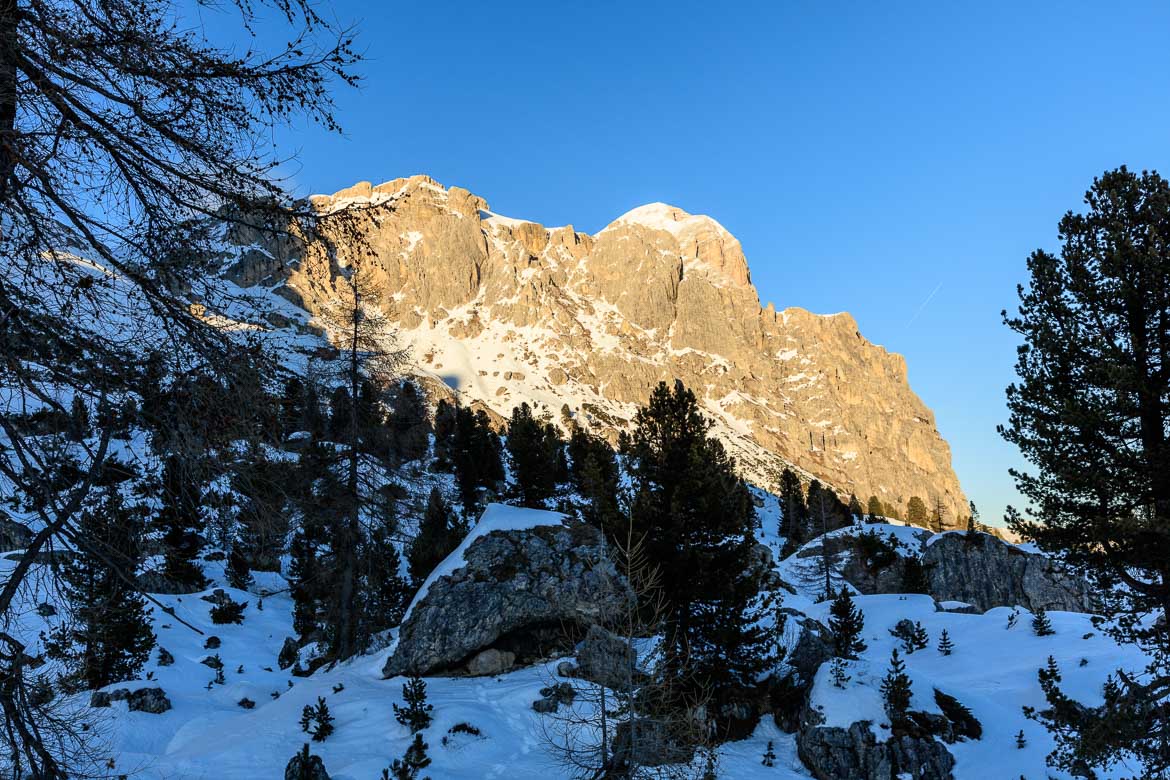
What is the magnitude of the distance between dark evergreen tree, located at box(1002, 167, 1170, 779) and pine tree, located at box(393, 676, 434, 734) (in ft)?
39.2

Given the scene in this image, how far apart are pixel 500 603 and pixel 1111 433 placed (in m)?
14.6

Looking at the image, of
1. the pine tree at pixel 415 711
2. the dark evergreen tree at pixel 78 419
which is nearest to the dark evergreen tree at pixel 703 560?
the pine tree at pixel 415 711

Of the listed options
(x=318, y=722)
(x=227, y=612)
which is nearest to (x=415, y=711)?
(x=318, y=722)

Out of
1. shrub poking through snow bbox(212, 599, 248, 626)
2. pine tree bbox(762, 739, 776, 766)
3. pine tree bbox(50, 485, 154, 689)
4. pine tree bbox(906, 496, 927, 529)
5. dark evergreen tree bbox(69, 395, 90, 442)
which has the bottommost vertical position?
pine tree bbox(762, 739, 776, 766)

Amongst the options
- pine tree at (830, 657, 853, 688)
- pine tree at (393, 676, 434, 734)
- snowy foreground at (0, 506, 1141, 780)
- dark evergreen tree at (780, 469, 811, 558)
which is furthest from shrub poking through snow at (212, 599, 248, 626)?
dark evergreen tree at (780, 469, 811, 558)

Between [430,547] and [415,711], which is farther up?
[430,547]

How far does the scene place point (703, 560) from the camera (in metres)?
15.0

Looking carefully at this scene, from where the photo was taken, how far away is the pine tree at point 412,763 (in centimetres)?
1101

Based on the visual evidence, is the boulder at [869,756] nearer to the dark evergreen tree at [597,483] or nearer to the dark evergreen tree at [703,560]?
the dark evergreen tree at [703,560]

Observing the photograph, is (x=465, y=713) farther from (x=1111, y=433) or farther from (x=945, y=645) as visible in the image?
(x=945, y=645)

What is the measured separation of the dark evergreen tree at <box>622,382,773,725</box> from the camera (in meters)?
14.9

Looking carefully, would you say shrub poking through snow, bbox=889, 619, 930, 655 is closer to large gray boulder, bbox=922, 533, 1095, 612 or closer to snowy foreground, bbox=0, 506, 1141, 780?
snowy foreground, bbox=0, 506, 1141, 780

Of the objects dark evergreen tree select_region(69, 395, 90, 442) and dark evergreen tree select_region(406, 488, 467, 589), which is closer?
dark evergreen tree select_region(69, 395, 90, 442)

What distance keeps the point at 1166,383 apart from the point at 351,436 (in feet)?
63.6
